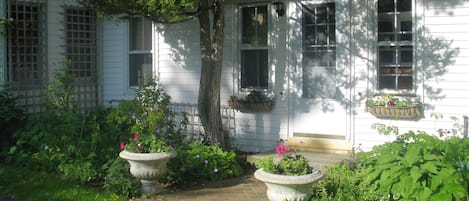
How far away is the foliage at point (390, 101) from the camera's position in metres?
8.08

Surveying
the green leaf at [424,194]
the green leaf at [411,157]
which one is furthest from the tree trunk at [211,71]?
the green leaf at [424,194]

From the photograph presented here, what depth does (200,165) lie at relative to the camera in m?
7.39

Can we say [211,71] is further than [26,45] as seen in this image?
No

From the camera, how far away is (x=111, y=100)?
459 inches

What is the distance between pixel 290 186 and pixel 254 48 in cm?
478

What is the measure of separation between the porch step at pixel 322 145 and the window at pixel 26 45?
5558mm

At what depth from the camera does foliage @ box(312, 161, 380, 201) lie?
5355 mm

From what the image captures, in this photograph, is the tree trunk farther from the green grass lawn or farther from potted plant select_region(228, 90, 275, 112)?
the green grass lawn

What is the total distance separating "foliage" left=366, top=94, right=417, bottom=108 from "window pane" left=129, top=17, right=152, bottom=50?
16.4 ft

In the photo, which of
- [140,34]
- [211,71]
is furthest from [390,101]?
[140,34]

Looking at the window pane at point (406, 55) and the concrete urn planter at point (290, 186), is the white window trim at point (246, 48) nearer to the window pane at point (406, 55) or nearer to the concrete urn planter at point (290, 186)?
the window pane at point (406, 55)

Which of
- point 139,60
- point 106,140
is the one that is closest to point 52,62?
point 139,60

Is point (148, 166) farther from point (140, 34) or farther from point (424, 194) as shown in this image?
point (140, 34)

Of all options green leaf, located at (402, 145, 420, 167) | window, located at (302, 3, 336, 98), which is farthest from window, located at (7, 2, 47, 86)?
green leaf, located at (402, 145, 420, 167)
